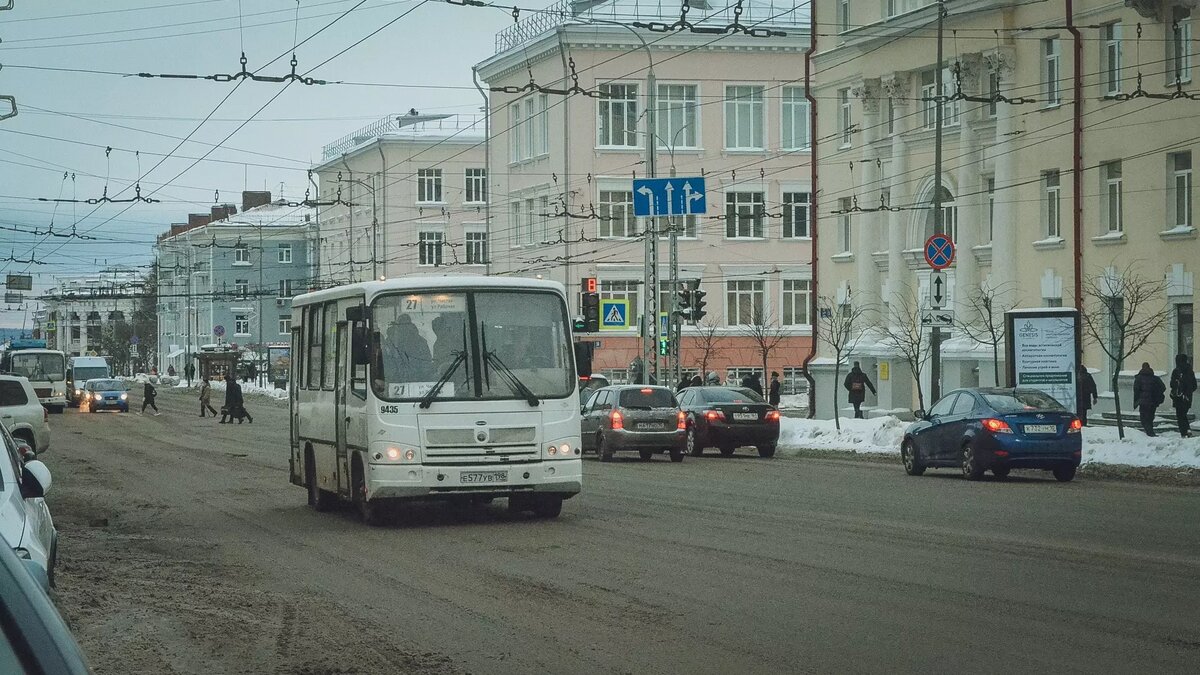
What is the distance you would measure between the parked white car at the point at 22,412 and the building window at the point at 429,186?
56.9m

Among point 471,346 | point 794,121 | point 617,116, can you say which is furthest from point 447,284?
point 794,121

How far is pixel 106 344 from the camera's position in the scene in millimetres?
145000

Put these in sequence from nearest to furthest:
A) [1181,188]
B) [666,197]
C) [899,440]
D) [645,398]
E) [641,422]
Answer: [641,422] → [645,398] → [899,440] → [1181,188] → [666,197]

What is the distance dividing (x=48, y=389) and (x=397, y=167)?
25712mm

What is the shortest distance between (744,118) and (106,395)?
28.9m

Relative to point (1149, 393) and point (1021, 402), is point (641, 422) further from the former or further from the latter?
point (1149, 393)

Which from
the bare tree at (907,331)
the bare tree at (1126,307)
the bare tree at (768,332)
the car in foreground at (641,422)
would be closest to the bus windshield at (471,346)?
the car in foreground at (641,422)

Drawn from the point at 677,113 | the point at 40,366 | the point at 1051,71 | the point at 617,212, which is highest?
the point at 677,113

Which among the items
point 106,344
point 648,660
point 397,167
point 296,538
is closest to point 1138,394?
point 296,538

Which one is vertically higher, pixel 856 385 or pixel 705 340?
pixel 705 340

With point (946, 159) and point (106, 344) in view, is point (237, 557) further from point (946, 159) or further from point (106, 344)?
point (106, 344)

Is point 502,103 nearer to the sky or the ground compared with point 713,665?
nearer to the sky

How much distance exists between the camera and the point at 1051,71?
41406mm

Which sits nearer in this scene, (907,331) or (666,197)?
(666,197)
